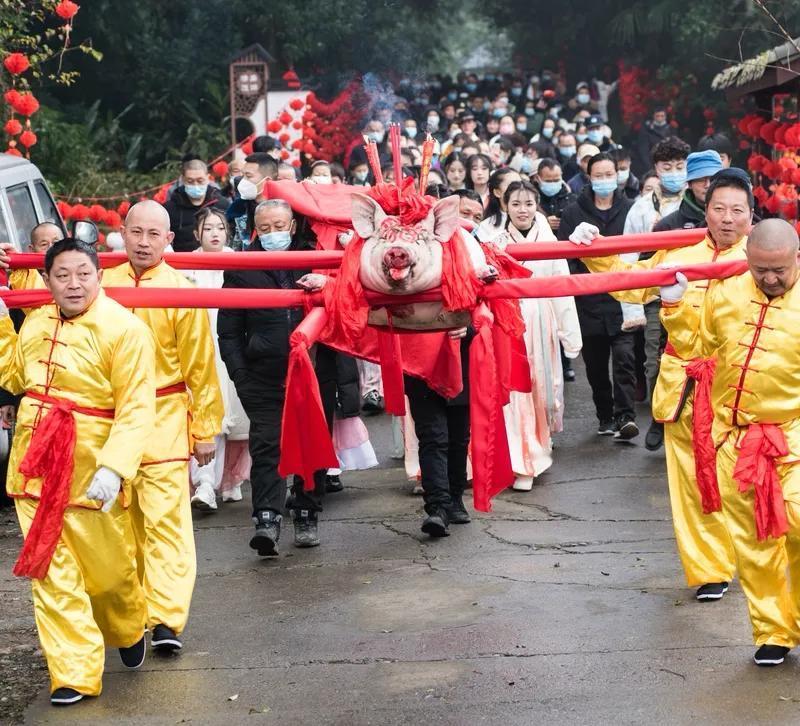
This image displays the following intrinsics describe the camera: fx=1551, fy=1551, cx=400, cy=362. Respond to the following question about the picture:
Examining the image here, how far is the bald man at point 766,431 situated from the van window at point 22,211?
541 cm

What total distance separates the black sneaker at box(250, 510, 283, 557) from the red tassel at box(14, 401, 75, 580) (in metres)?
2.20

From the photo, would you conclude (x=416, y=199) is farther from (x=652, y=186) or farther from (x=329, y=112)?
(x=329, y=112)

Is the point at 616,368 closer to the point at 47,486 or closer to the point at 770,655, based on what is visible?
the point at 770,655

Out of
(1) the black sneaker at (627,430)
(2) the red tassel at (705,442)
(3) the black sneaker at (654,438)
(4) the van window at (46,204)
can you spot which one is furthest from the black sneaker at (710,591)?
(4) the van window at (46,204)

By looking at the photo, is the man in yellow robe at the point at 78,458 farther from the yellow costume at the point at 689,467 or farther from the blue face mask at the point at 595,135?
the blue face mask at the point at 595,135

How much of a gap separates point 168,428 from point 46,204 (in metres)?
4.54

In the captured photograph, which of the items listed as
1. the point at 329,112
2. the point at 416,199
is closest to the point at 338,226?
the point at 416,199

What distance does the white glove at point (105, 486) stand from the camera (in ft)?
19.3

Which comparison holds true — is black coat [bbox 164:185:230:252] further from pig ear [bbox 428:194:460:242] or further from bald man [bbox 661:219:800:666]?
bald man [bbox 661:219:800:666]

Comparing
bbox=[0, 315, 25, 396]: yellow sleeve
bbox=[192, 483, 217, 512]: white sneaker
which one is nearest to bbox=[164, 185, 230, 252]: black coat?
bbox=[192, 483, 217, 512]: white sneaker

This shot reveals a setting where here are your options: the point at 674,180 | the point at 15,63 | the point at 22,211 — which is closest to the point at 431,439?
the point at 22,211

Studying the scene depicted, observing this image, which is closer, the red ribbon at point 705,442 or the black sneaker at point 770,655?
the black sneaker at point 770,655

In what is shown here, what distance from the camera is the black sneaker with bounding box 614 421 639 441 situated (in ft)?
36.5

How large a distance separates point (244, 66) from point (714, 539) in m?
17.1
